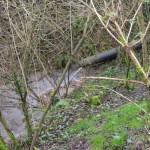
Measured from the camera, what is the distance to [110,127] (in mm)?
6762

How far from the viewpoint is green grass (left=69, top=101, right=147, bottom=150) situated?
20.1 feet

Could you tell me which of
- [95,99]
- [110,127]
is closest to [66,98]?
[110,127]

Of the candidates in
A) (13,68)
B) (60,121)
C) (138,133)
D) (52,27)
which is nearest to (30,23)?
(13,68)

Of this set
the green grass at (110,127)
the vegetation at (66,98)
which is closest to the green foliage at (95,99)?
the vegetation at (66,98)

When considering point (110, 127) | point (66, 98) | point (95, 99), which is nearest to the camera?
point (66, 98)

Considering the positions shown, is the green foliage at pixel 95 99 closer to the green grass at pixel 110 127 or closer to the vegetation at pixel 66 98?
the vegetation at pixel 66 98

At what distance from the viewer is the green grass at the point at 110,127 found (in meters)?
6.14

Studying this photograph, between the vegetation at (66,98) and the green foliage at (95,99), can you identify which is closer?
the vegetation at (66,98)

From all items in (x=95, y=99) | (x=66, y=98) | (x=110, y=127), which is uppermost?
(x=66, y=98)

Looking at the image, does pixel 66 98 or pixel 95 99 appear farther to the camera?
pixel 95 99

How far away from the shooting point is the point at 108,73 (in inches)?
494

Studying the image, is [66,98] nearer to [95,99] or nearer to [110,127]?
[110,127]

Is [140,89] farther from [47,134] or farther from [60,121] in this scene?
[47,134]

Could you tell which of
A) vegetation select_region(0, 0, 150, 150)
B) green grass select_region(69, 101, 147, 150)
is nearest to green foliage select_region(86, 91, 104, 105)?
vegetation select_region(0, 0, 150, 150)
